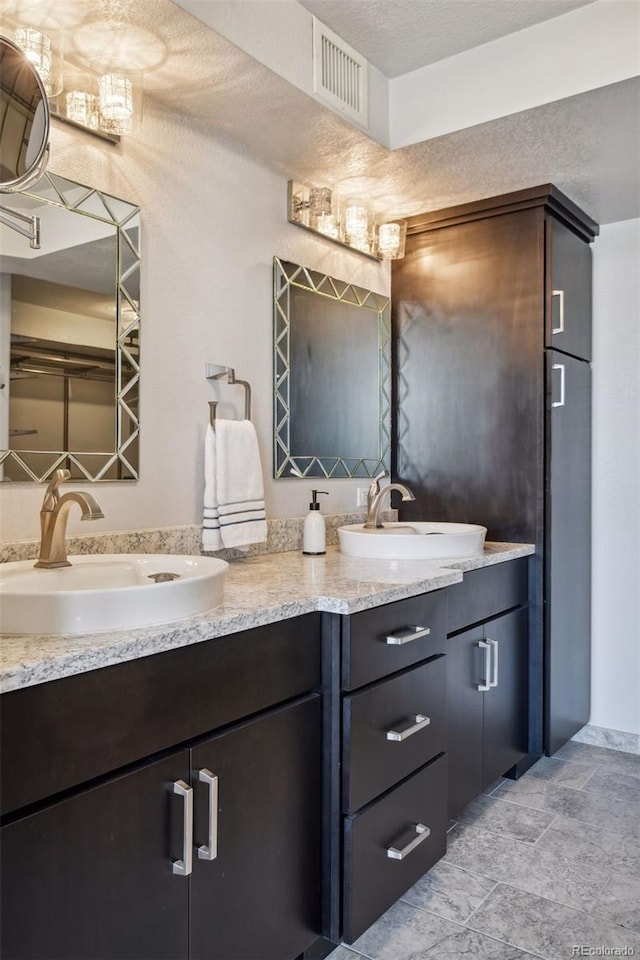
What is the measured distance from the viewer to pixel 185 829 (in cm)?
116

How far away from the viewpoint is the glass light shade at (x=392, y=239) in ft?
8.80

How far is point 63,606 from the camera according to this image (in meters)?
1.09

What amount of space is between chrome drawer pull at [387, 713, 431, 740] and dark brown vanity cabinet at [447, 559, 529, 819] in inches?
10.9

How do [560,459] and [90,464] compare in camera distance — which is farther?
[560,459]

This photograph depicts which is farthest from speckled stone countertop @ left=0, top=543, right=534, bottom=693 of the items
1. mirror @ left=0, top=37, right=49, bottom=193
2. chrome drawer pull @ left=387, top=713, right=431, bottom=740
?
mirror @ left=0, top=37, right=49, bottom=193

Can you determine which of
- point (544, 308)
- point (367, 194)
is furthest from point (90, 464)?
point (544, 308)

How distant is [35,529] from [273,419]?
91 centimetres

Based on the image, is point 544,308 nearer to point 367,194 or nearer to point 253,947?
point 367,194

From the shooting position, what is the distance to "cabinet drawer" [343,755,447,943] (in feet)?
4.89

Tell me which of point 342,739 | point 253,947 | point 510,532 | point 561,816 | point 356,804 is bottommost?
point 561,816

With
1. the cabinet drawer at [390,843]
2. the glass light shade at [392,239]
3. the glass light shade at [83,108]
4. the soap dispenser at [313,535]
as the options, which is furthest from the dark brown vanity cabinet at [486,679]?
the glass light shade at [83,108]

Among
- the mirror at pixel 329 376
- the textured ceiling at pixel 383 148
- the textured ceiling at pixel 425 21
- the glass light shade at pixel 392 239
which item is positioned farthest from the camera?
the glass light shade at pixel 392 239

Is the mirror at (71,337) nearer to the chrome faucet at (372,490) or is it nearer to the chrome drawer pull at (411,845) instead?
the chrome faucet at (372,490)

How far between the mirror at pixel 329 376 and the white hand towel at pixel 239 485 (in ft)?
0.86
